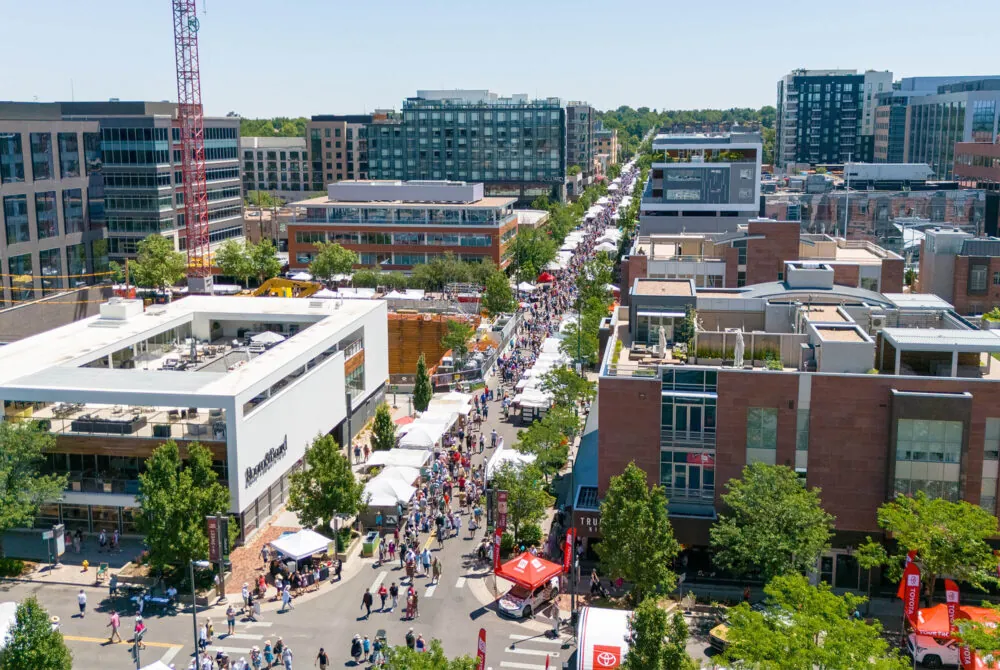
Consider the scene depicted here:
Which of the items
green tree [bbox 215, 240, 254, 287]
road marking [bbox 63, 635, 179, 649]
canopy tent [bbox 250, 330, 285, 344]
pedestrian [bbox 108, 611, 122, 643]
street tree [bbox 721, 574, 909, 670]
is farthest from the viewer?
green tree [bbox 215, 240, 254, 287]

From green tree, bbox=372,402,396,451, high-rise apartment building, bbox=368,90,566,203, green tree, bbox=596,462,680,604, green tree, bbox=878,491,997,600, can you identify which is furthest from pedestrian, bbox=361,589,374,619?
high-rise apartment building, bbox=368,90,566,203

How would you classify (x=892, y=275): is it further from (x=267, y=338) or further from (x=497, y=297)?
(x=267, y=338)

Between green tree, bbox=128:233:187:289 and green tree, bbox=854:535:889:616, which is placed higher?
green tree, bbox=128:233:187:289

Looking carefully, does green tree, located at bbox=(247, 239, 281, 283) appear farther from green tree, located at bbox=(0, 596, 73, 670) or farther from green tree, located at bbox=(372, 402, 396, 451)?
green tree, located at bbox=(0, 596, 73, 670)

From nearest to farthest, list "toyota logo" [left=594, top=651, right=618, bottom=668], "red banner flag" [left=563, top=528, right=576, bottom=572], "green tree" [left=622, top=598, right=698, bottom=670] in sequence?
"green tree" [left=622, top=598, right=698, bottom=670] < "toyota logo" [left=594, top=651, right=618, bottom=668] < "red banner flag" [left=563, top=528, right=576, bottom=572]

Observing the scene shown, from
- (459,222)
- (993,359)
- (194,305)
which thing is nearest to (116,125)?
(459,222)

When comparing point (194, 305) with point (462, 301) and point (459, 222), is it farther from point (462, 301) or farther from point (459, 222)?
point (459, 222)
